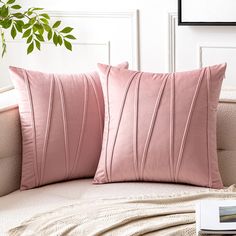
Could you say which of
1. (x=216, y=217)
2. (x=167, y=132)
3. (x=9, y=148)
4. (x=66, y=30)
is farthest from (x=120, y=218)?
(x=66, y=30)

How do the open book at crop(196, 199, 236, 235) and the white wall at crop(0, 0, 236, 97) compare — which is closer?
the open book at crop(196, 199, 236, 235)

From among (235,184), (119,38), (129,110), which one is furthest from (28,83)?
(119,38)

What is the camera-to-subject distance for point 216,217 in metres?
1.99

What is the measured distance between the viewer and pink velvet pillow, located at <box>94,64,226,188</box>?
2.54 meters

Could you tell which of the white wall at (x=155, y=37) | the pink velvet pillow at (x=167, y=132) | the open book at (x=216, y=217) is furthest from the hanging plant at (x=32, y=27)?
the open book at (x=216, y=217)

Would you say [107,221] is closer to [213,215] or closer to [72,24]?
[213,215]

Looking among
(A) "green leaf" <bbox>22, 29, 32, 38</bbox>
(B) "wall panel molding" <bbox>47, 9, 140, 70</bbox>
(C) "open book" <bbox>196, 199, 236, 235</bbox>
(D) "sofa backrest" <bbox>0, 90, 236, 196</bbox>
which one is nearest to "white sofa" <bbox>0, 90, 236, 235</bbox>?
(D) "sofa backrest" <bbox>0, 90, 236, 196</bbox>

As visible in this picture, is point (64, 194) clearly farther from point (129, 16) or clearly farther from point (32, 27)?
point (129, 16)

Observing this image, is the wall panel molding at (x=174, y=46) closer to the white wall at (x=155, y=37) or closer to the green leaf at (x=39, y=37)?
the white wall at (x=155, y=37)

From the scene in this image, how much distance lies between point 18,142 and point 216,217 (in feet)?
3.09

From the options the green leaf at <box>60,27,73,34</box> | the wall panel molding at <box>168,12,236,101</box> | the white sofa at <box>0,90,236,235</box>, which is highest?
the green leaf at <box>60,27,73,34</box>

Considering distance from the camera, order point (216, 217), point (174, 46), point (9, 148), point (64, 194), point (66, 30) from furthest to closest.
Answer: point (174, 46)
point (66, 30)
point (9, 148)
point (64, 194)
point (216, 217)

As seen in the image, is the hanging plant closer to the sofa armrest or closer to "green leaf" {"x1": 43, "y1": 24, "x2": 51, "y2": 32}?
"green leaf" {"x1": 43, "y1": 24, "x2": 51, "y2": 32}

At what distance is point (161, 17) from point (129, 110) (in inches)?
45.4
